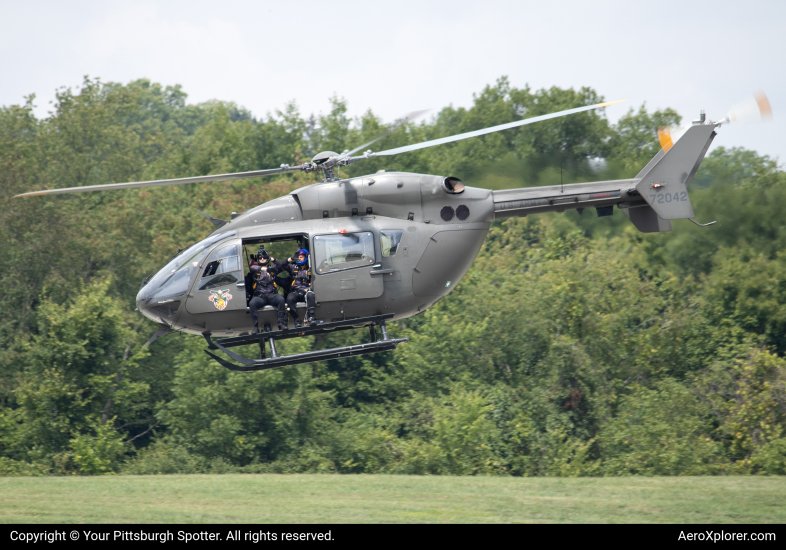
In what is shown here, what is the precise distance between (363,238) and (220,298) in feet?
7.92

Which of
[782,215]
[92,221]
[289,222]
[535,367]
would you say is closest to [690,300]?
[782,215]

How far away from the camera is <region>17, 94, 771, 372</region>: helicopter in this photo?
12.8 meters

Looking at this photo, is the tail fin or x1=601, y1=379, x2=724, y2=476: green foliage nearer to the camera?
the tail fin

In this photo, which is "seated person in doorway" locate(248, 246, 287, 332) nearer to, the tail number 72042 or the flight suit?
the flight suit

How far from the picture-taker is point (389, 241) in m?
13.1

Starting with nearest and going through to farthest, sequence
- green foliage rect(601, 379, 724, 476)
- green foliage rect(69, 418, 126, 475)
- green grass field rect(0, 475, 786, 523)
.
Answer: green grass field rect(0, 475, 786, 523) < green foliage rect(601, 379, 724, 476) < green foliage rect(69, 418, 126, 475)

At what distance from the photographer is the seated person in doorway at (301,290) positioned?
41.8ft

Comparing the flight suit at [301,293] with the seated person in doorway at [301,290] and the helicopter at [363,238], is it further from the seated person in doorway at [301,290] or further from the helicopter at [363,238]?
the helicopter at [363,238]

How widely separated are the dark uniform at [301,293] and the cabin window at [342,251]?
1.09ft

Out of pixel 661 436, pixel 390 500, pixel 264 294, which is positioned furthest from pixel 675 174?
pixel 661 436

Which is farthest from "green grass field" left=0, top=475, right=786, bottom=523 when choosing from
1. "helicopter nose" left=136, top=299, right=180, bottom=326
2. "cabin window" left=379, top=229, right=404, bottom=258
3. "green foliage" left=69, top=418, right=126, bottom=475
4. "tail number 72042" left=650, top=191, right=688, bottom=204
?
"green foliage" left=69, top=418, right=126, bottom=475

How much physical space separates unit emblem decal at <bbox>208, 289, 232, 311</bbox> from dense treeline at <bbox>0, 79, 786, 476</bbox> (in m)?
11.2

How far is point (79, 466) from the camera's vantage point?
25234 millimetres

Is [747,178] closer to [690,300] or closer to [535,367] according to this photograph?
[690,300]
